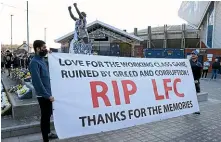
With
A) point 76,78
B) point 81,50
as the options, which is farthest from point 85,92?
point 81,50

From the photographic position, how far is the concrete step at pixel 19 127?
191 inches

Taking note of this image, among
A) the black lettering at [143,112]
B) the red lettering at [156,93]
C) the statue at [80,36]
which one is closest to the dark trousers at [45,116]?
the black lettering at [143,112]

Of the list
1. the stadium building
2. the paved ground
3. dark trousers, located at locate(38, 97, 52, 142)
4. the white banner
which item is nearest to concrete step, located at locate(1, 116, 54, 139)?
the paved ground

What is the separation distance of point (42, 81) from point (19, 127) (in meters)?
1.31

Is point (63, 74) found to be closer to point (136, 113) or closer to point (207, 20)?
point (136, 113)

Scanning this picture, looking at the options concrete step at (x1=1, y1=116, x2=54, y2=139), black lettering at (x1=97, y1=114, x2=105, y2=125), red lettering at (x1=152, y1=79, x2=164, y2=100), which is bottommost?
concrete step at (x1=1, y1=116, x2=54, y2=139)

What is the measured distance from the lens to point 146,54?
2477cm

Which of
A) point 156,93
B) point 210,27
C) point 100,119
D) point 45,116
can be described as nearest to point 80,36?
point 156,93

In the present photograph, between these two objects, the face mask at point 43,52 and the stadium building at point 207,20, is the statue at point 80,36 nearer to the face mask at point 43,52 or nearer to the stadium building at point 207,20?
the face mask at point 43,52

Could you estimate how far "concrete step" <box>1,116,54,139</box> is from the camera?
4.84 meters

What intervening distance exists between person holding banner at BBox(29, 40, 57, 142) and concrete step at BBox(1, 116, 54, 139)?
83 cm

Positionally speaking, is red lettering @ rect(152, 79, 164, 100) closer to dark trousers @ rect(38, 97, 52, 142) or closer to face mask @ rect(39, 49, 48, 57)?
dark trousers @ rect(38, 97, 52, 142)

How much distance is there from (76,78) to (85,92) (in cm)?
28

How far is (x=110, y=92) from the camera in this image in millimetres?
4574
